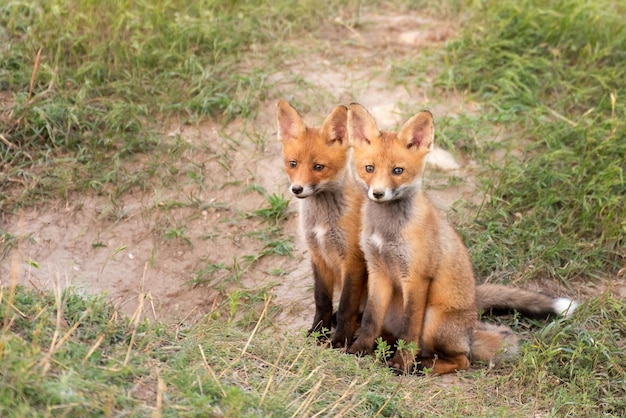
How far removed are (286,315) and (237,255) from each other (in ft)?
2.50

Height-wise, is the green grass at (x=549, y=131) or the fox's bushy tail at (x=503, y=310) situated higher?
the green grass at (x=549, y=131)

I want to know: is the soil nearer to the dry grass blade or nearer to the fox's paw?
the fox's paw

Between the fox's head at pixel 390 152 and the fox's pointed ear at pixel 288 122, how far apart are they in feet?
1.28

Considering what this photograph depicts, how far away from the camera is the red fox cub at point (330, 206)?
541 cm

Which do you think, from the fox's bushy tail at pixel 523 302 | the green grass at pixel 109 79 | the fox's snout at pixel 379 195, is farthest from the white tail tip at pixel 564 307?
the green grass at pixel 109 79

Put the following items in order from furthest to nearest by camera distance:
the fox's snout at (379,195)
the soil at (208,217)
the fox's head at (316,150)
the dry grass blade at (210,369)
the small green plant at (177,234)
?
the small green plant at (177,234)
the soil at (208,217)
the fox's head at (316,150)
the fox's snout at (379,195)
the dry grass blade at (210,369)

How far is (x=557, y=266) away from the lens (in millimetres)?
6238

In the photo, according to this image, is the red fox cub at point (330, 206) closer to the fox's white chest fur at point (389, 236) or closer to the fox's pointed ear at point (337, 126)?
the fox's pointed ear at point (337, 126)

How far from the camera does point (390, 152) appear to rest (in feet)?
16.8

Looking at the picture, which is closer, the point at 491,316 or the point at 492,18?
the point at 491,316

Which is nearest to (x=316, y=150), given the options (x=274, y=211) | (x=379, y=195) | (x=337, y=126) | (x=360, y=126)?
(x=337, y=126)

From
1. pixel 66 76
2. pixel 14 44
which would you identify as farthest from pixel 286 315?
pixel 14 44

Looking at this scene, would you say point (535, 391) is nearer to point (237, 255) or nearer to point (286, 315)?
point (286, 315)

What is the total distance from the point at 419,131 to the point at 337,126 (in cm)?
54
